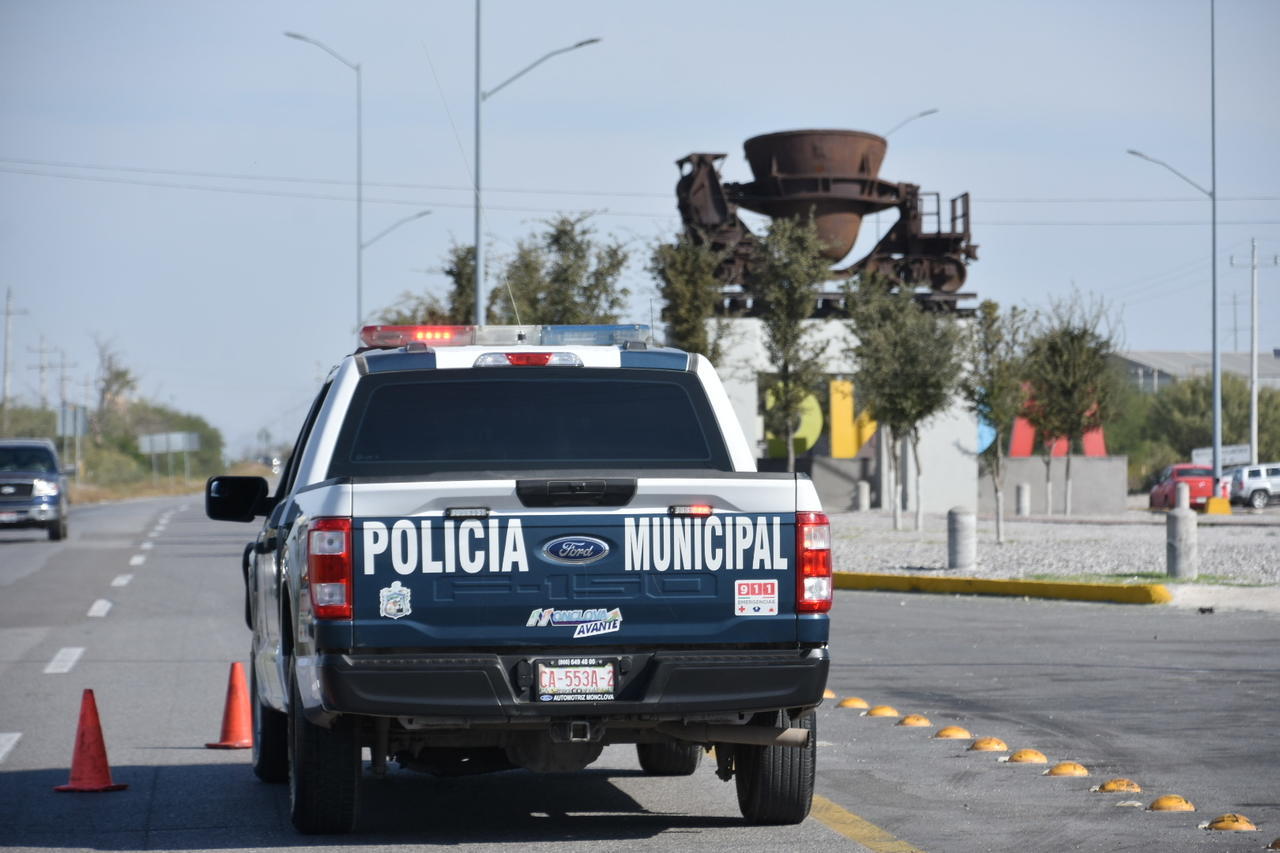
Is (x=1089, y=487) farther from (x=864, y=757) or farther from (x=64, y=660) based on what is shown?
(x=864, y=757)

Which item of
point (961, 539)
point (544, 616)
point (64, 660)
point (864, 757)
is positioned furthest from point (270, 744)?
point (961, 539)

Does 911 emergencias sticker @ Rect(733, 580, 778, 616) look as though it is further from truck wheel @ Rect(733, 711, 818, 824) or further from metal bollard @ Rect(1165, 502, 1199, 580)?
metal bollard @ Rect(1165, 502, 1199, 580)

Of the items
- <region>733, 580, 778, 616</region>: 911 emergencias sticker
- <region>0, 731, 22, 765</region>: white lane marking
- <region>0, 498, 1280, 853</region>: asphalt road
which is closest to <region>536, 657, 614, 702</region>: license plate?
<region>733, 580, 778, 616</region>: 911 emergencias sticker

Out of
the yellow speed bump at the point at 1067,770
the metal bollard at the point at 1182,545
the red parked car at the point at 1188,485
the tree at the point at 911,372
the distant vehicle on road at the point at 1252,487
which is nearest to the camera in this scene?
the yellow speed bump at the point at 1067,770

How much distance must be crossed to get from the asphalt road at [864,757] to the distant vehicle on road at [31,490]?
17.5m

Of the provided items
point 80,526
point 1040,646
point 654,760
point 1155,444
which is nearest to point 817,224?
point 80,526

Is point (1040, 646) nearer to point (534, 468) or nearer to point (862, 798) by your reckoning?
point (862, 798)

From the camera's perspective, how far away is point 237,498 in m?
8.28

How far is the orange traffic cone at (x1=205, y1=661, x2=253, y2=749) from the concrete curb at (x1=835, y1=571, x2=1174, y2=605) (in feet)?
37.8

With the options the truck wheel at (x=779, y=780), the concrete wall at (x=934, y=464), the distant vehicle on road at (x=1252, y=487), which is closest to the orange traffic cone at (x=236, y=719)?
the truck wheel at (x=779, y=780)

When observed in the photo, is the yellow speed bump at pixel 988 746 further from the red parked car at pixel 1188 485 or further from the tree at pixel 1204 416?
the tree at pixel 1204 416

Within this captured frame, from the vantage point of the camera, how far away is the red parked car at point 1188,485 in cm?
5122

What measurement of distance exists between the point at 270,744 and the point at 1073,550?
67.6ft

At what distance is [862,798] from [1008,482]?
4415 cm
